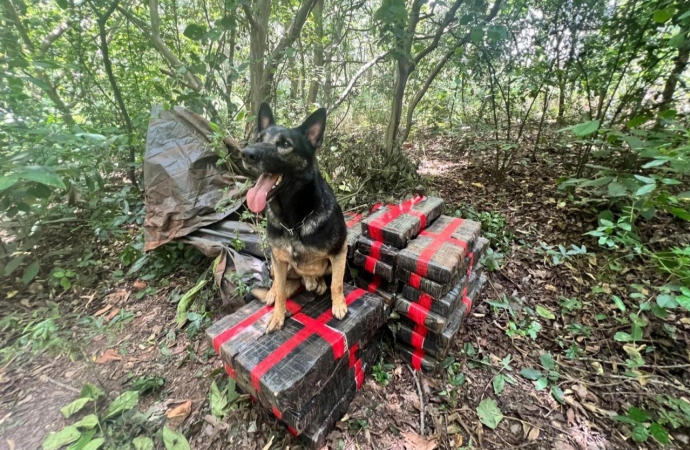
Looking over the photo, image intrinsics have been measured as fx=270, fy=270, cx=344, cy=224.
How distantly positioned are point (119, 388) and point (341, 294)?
205 centimetres

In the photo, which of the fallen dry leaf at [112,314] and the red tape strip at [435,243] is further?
the fallen dry leaf at [112,314]

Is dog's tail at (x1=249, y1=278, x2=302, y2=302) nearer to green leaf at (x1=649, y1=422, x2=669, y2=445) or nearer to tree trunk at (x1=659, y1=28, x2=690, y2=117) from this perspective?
green leaf at (x1=649, y1=422, x2=669, y2=445)

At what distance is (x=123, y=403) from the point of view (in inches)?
79.7

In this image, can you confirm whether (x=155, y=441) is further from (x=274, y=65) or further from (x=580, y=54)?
(x=580, y=54)

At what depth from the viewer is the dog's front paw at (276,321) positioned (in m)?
1.94

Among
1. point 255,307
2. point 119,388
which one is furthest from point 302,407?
point 119,388

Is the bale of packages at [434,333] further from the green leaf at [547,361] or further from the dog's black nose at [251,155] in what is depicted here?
the dog's black nose at [251,155]

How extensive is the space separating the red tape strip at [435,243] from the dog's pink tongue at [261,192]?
3.99 ft

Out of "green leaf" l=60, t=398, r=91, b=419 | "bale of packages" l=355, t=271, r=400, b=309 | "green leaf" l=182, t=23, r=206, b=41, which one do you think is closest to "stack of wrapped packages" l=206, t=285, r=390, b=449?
"bale of packages" l=355, t=271, r=400, b=309

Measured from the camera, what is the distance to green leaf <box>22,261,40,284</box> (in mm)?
3086

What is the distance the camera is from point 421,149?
6.08 m

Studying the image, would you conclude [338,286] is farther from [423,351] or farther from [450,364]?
[450,364]

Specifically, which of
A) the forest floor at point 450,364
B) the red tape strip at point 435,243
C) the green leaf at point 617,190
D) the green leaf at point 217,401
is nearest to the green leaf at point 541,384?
the forest floor at point 450,364

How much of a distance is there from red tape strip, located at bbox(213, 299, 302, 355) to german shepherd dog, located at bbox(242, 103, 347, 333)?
156 millimetres
